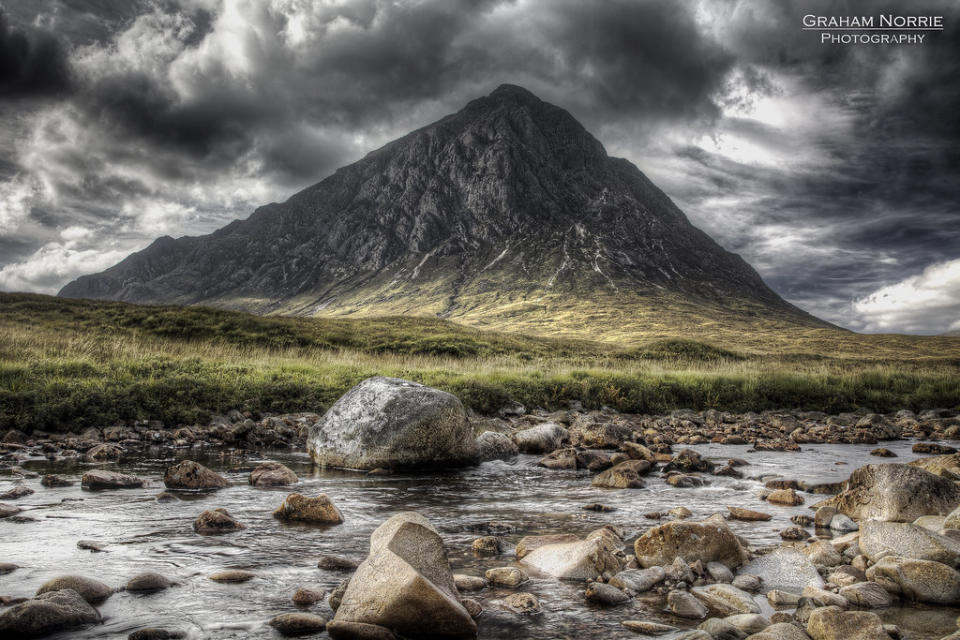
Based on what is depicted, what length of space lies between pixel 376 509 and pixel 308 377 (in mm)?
14952

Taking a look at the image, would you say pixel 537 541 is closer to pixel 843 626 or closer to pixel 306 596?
pixel 306 596

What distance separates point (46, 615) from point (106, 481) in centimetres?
632

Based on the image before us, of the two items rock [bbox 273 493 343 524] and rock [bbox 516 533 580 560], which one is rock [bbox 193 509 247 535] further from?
rock [bbox 516 533 580 560]

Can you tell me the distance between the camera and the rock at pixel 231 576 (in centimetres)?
545

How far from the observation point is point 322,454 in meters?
13.1

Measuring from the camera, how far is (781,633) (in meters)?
4.06

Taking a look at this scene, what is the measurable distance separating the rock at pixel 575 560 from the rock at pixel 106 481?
295 inches

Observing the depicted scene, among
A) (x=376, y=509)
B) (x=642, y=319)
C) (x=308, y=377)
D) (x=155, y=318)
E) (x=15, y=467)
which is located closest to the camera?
(x=376, y=509)

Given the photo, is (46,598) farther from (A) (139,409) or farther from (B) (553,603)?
(A) (139,409)

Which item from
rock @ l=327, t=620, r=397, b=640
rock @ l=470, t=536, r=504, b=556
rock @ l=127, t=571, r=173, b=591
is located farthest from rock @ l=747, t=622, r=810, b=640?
rock @ l=127, t=571, r=173, b=591

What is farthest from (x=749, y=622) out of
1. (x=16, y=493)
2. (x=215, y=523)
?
(x=16, y=493)

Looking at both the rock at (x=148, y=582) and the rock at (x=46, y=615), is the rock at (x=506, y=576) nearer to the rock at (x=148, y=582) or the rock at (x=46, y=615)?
the rock at (x=148, y=582)

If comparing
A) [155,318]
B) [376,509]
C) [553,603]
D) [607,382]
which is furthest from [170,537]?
[155,318]

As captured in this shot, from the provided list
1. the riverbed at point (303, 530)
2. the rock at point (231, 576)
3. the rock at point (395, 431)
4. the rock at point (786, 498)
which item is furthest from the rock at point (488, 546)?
the rock at point (395, 431)
